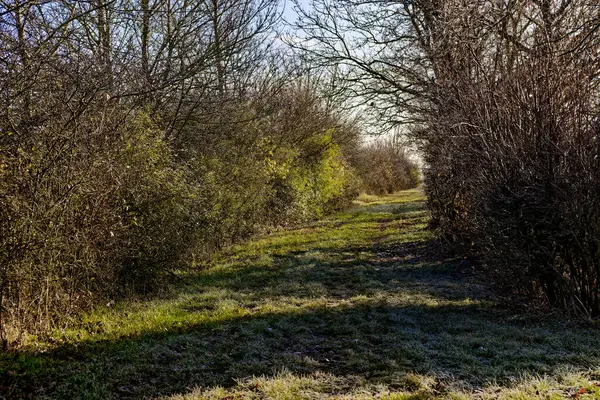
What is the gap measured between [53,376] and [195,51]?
690 cm

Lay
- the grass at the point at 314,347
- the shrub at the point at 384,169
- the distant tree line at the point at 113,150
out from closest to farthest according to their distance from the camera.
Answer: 1. the grass at the point at 314,347
2. the distant tree line at the point at 113,150
3. the shrub at the point at 384,169

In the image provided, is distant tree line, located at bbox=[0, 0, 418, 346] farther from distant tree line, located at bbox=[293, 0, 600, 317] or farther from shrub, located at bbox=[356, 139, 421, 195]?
shrub, located at bbox=[356, 139, 421, 195]

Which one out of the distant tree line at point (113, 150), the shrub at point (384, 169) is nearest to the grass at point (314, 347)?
the distant tree line at point (113, 150)

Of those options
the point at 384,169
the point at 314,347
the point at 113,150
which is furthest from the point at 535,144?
the point at 384,169

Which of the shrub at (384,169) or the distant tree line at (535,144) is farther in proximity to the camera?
the shrub at (384,169)

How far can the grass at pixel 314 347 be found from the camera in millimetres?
4043

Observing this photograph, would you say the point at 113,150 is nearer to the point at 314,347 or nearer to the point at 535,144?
the point at 314,347

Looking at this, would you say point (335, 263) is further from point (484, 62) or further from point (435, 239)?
point (484, 62)

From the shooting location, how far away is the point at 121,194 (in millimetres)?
6938

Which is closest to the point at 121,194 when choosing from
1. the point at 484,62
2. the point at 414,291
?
the point at 414,291

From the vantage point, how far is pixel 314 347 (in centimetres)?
532

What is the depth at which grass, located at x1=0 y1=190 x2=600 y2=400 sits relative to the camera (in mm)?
4043

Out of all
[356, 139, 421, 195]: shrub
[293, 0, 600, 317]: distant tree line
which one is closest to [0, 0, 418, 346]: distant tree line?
[293, 0, 600, 317]: distant tree line

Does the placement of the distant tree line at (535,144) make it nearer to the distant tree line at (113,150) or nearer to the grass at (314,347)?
the grass at (314,347)
